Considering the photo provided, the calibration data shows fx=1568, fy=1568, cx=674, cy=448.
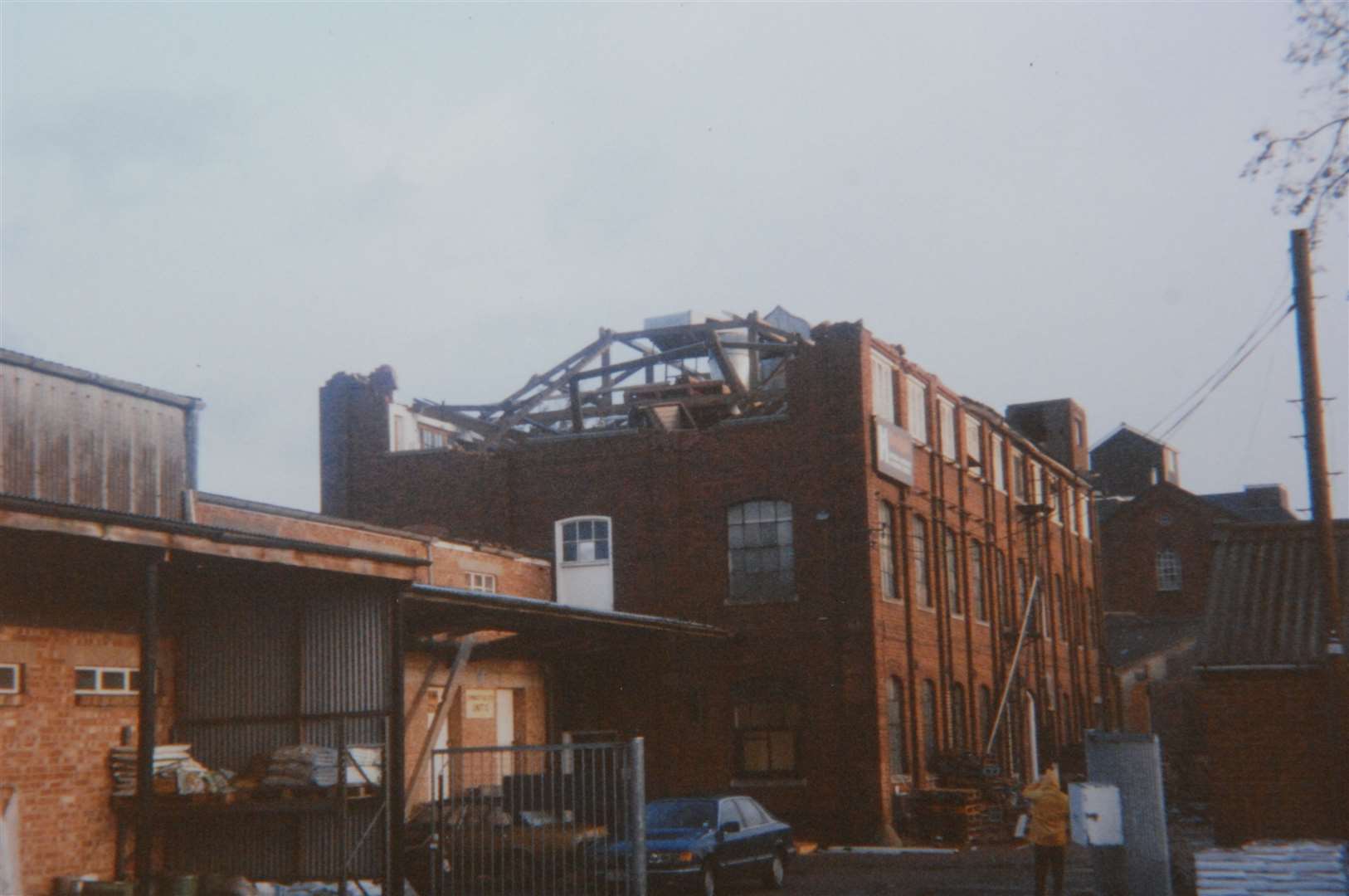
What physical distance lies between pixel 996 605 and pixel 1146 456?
38.1 metres

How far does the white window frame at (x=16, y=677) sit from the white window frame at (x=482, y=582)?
14244 mm

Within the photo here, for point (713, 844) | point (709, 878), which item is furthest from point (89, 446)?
point (709, 878)

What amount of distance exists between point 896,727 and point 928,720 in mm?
2242

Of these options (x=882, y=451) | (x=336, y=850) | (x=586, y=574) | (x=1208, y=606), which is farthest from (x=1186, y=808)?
(x=336, y=850)

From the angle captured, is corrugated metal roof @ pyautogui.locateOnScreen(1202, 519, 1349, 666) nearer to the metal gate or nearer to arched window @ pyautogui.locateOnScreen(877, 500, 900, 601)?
the metal gate

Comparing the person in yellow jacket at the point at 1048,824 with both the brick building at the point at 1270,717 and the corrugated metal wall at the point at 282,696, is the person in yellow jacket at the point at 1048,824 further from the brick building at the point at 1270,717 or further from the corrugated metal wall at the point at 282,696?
the corrugated metal wall at the point at 282,696

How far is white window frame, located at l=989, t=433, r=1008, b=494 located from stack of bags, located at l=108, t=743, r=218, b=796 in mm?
27673

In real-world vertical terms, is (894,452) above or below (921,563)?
above

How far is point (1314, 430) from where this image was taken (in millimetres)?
17062

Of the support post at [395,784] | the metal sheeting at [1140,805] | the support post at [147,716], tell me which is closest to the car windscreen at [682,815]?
the support post at [395,784]

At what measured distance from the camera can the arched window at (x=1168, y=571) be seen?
2512 inches

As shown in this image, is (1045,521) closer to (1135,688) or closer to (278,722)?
(1135,688)

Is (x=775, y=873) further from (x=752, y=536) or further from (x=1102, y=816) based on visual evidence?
(x=752, y=536)

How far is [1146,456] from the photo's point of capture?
75.2m
